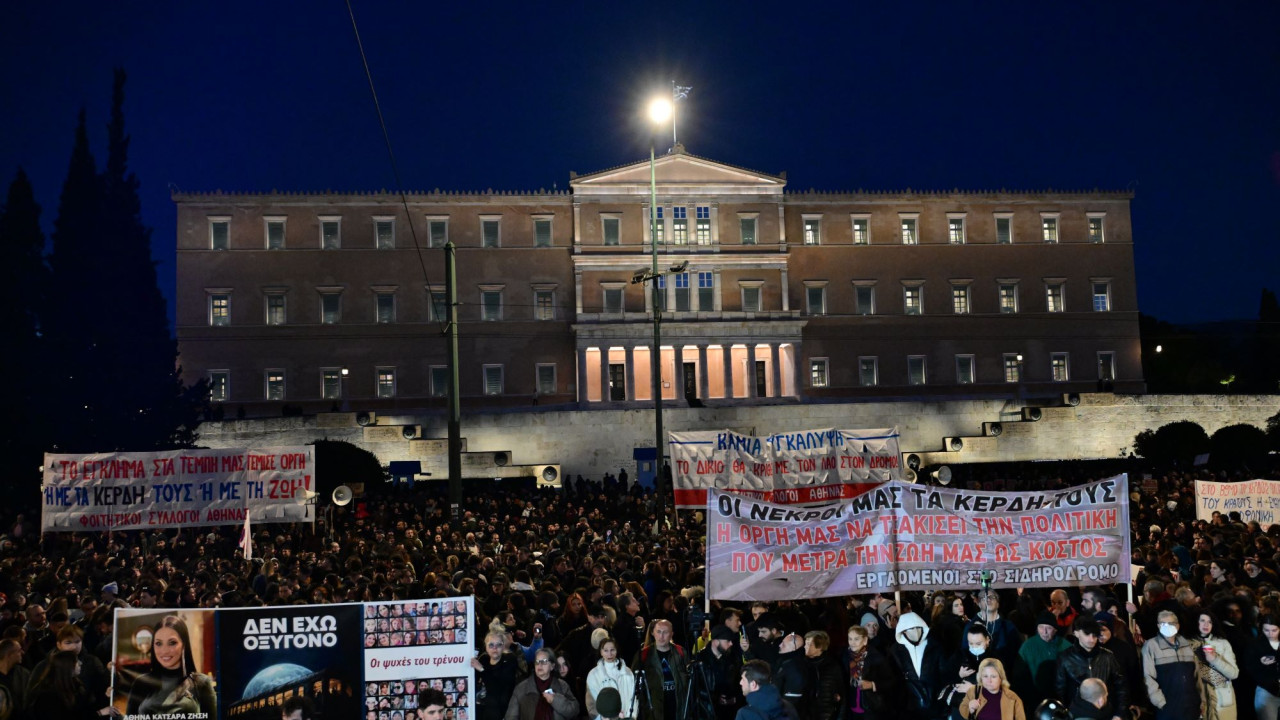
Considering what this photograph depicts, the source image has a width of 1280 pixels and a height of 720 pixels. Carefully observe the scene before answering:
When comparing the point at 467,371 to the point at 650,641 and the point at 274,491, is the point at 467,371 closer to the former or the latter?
the point at 274,491

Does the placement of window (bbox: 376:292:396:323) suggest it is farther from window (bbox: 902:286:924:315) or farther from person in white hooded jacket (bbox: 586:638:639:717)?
person in white hooded jacket (bbox: 586:638:639:717)

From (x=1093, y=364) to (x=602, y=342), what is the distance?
23318 millimetres

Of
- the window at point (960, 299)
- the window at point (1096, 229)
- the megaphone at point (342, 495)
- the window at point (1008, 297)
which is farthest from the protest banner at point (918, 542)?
the window at point (1096, 229)

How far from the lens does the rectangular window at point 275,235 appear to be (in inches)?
2061

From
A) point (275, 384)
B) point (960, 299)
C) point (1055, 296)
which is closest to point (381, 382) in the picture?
point (275, 384)

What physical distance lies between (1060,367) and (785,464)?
3929cm

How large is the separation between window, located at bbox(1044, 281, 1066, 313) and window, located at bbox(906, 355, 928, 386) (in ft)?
22.2

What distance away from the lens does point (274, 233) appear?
5250 cm

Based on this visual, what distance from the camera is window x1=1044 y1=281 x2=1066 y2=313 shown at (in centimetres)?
5641

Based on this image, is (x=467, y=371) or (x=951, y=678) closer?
(x=951, y=678)

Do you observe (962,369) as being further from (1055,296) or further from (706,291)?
(706,291)

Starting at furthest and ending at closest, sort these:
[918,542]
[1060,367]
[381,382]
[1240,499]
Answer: [1060,367], [381,382], [1240,499], [918,542]

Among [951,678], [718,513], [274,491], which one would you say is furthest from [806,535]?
[274,491]

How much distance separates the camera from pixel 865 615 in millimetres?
9992
